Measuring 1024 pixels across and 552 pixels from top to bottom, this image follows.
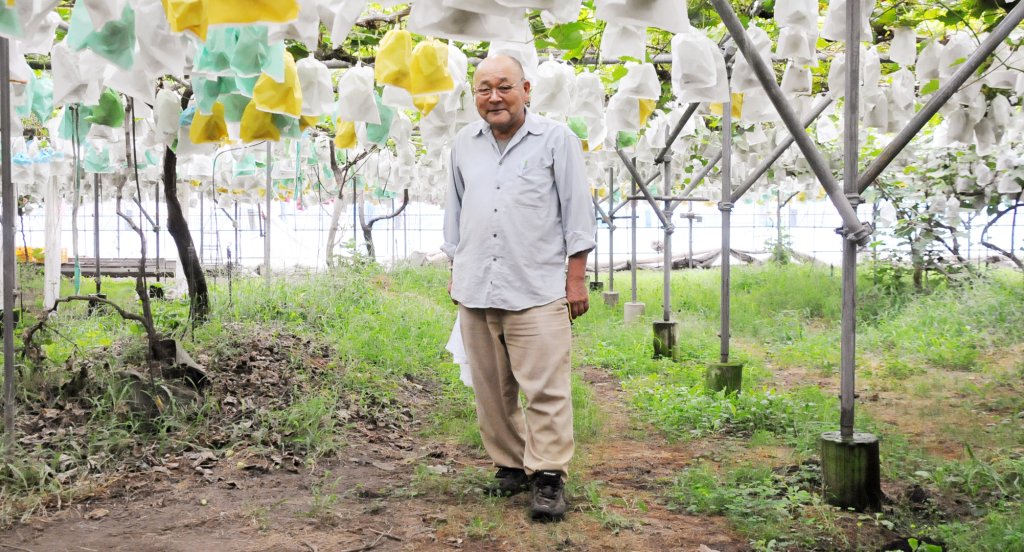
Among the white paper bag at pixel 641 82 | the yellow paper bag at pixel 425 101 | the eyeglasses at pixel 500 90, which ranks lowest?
the yellow paper bag at pixel 425 101

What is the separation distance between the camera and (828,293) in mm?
10539

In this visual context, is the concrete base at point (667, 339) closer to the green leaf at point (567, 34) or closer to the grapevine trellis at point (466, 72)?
the grapevine trellis at point (466, 72)

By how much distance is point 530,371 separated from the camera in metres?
2.85

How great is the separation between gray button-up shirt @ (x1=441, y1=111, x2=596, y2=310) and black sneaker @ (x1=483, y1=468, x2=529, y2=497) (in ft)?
2.13

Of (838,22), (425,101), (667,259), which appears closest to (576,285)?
(425,101)

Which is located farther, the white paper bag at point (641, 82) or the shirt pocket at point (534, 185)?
the white paper bag at point (641, 82)

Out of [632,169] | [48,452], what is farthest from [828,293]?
[48,452]

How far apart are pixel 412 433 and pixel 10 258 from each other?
1.95 m

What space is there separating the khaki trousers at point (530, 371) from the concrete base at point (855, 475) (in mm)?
884

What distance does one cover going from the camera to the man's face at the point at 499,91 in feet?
9.20

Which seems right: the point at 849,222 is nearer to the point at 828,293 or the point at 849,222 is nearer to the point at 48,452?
the point at 48,452

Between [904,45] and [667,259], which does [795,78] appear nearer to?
[904,45]

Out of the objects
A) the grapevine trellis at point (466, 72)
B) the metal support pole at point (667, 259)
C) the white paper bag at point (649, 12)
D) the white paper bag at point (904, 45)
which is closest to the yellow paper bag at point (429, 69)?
the grapevine trellis at point (466, 72)

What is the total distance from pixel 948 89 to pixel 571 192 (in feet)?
4.28
